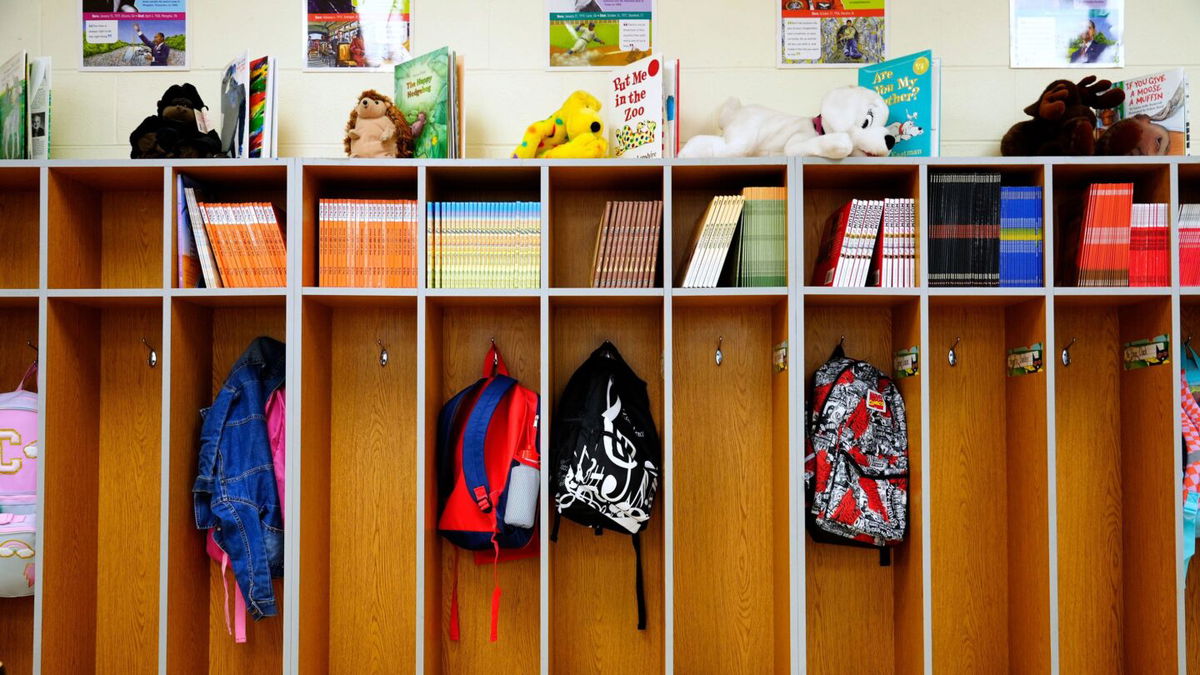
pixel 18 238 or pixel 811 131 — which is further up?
pixel 811 131

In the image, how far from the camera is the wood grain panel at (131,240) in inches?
113

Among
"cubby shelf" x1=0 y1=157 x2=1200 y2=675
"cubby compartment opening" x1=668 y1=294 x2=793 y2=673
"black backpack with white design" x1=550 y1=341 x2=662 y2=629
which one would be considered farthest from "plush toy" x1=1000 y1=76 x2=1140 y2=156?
"black backpack with white design" x1=550 y1=341 x2=662 y2=629

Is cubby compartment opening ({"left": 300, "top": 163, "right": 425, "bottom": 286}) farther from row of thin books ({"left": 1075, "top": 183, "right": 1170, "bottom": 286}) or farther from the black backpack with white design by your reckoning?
row of thin books ({"left": 1075, "top": 183, "right": 1170, "bottom": 286})

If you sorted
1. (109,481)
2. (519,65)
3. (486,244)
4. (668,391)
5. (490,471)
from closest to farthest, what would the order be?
(668,391), (486,244), (490,471), (109,481), (519,65)

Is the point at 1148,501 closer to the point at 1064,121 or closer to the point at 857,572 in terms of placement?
the point at 857,572

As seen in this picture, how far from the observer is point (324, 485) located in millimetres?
2764

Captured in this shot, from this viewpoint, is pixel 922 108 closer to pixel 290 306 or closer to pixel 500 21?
pixel 500 21

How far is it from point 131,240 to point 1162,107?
334cm

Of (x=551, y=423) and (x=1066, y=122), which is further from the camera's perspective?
(x=551, y=423)

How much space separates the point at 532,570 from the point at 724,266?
117 cm

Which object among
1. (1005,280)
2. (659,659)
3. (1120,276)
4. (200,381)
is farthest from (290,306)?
(1120,276)

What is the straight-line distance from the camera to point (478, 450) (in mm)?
2678

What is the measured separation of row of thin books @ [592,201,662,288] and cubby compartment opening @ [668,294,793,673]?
26 centimetres

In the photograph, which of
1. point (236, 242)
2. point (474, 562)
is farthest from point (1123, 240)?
point (236, 242)
